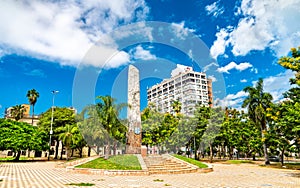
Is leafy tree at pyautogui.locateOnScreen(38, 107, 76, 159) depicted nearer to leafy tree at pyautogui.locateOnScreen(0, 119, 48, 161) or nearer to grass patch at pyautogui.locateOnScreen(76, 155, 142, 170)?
leafy tree at pyautogui.locateOnScreen(0, 119, 48, 161)

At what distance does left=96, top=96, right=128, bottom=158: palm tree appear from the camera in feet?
86.5

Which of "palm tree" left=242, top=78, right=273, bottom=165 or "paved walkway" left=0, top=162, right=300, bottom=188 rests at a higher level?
"palm tree" left=242, top=78, right=273, bottom=165

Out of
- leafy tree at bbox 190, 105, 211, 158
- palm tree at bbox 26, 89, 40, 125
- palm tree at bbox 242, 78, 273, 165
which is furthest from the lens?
palm tree at bbox 26, 89, 40, 125

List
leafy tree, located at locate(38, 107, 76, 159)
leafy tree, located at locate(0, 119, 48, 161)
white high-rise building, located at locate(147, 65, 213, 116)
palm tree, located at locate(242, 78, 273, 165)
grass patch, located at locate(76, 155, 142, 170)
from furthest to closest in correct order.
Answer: white high-rise building, located at locate(147, 65, 213, 116), leafy tree, located at locate(38, 107, 76, 159), leafy tree, located at locate(0, 119, 48, 161), palm tree, located at locate(242, 78, 273, 165), grass patch, located at locate(76, 155, 142, 170)

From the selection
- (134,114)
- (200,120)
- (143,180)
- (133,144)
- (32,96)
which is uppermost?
(32,96)

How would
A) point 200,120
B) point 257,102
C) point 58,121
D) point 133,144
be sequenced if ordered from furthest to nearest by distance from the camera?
1. point 58,121
2. point 200,120
3. point 257,102
4. point 133,144

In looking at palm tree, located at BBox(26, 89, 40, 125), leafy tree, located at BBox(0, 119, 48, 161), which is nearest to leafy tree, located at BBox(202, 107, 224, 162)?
leafy tree, located at BBox(0, 119, 48, 161)

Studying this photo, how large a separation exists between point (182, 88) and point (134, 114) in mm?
59113

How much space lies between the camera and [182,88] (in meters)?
81.5

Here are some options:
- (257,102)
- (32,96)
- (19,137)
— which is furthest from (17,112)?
(257,102)

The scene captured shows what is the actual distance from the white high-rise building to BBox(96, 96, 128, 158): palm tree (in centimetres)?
4929

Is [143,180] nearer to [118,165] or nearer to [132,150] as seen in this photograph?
[118,165]

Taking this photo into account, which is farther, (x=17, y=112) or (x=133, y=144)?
(x=17, y=112)

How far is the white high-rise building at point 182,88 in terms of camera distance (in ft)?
265
